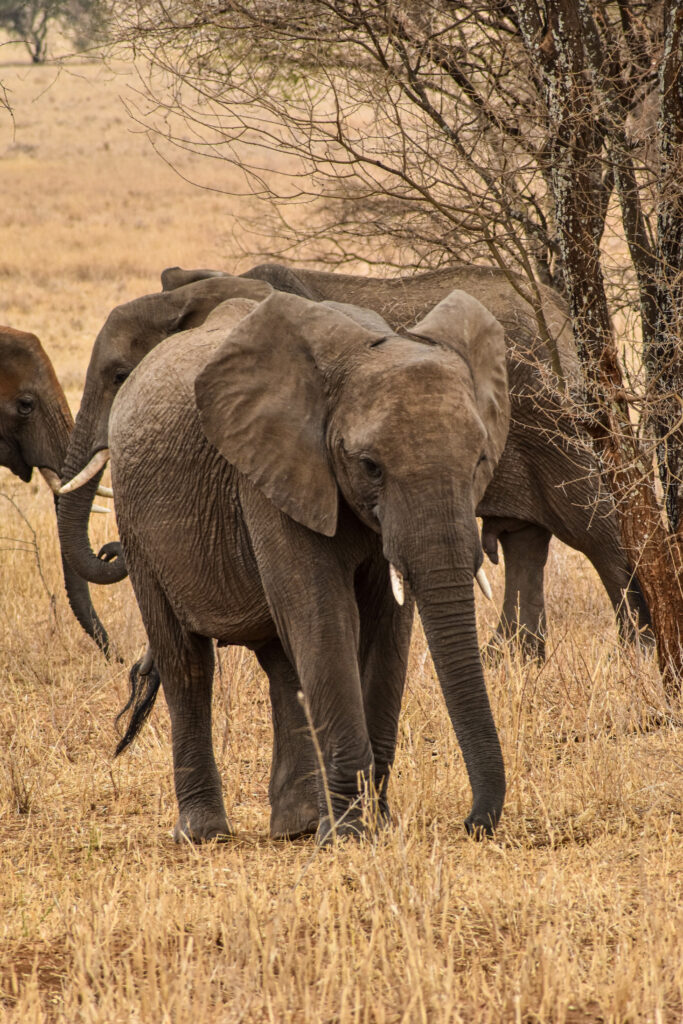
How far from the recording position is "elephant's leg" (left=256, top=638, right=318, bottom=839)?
5336mm

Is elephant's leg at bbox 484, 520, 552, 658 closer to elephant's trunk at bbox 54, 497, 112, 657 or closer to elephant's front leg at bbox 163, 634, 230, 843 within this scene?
elephant's trunk at bbox 54, 497, 112, 657

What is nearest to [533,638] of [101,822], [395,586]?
[101,822]

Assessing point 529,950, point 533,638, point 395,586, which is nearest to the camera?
point 529,950

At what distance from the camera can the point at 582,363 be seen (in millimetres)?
6449

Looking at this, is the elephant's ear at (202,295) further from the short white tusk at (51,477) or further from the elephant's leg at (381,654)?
the elephant's leg at (381,654)

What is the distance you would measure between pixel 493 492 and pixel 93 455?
7.14ft

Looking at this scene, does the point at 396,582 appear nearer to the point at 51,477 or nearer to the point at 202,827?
the point at 202,827

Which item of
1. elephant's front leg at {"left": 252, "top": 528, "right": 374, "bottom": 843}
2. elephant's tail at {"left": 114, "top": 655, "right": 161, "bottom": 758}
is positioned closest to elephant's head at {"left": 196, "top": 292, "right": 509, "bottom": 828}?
elephant's front leg at {"left": 252, "top": 528, "right": 374, "bottom": 843}

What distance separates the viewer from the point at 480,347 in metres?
5.12

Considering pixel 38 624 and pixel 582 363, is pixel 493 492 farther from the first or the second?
pixel 38 624

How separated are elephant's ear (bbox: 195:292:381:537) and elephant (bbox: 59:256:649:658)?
241 centimetres

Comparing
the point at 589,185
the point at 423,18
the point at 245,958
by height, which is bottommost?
the point at 245,958

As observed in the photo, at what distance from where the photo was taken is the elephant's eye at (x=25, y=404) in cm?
892

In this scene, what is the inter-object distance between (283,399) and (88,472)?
2964 millimetres
